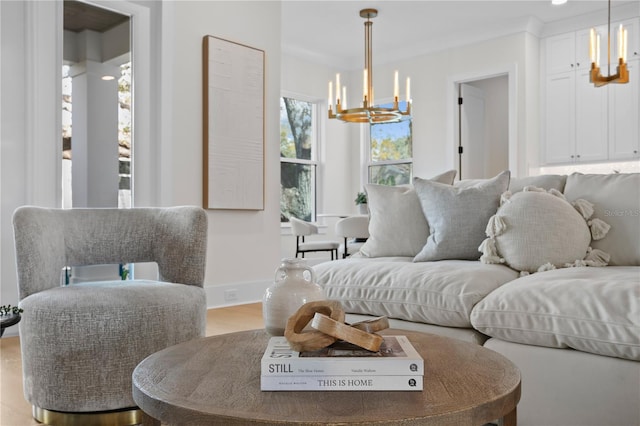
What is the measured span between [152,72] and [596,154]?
4.54 m

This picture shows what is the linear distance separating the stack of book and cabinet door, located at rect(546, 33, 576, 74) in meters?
5.89

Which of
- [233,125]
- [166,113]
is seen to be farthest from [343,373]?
[233,125]

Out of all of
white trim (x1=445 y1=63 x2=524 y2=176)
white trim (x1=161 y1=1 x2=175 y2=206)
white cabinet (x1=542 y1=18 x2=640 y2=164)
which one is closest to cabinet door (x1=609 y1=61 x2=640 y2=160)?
white cabinet (x1=542 y1=18 x2=640 y2=164)

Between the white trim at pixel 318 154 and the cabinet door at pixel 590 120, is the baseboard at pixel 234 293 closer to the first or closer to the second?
the white trim at pixel 318 154

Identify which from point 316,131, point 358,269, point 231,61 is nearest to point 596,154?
point 316,131

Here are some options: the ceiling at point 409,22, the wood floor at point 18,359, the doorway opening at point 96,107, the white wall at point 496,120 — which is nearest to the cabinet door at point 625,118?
the ceiling at point 409,22

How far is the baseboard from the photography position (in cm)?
424

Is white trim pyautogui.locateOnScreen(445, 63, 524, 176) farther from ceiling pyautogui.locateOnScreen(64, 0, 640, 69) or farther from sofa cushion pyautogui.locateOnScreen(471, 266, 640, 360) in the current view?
sofa cushion pyautogui.locateOnScreen(471, 266, 640, 360)

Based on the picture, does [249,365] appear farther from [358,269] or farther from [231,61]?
[231,61]

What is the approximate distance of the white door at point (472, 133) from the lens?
6.69m

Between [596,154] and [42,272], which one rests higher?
[596,154]

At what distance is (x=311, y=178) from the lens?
7410 mm

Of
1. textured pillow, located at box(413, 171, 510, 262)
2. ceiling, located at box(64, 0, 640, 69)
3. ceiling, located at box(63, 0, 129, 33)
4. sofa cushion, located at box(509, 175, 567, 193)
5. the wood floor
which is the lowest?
the wood floor

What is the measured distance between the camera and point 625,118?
5566 millimetres
